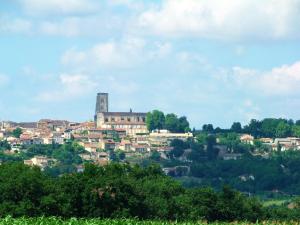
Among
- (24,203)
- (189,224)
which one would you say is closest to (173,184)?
(24,203)

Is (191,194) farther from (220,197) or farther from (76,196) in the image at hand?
(76,196)

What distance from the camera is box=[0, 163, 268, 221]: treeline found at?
81375 millimetres

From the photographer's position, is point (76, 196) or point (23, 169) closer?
point (76, 196)

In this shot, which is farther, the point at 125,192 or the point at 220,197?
the point at 220,197

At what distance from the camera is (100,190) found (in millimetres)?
87500

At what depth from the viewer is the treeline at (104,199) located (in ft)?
267

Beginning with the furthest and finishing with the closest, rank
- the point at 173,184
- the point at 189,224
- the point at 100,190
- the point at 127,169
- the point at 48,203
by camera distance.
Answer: the point at 127,169
the point at 173,184
the point at 100,190
the point at 48,203
the point at 189,224

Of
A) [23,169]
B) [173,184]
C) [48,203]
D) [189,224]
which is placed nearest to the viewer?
[189,224]

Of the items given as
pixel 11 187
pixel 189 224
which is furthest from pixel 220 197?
pixel 189 224

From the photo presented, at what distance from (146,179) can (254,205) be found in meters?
12.7

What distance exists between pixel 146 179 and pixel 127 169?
675 cm

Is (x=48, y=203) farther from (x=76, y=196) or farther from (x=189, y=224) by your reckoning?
(x=189, y=224)

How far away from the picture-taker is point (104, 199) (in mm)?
86625

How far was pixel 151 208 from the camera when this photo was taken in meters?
88.8
